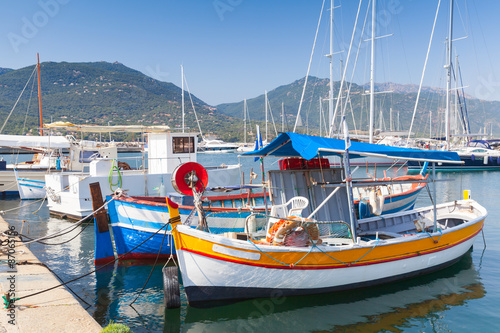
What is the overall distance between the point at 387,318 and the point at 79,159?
2256cm

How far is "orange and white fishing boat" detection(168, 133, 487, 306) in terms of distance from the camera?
26.2 ft

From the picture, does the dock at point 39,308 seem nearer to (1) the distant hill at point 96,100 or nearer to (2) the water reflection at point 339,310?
(2) the water reflection at point 339,310

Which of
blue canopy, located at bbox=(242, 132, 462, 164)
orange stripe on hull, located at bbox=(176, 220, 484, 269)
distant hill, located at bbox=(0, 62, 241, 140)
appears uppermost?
distant hill, located at bbox=(0, 62, 241, 140)

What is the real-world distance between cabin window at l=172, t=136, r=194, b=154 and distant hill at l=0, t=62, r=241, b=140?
106 m

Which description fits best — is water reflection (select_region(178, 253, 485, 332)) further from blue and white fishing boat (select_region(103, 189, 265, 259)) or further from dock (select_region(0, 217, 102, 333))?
blue and white fishing boat (select_region(103, 189, 265, 259))

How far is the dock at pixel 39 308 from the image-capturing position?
5.95m

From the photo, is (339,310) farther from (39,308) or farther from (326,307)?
(39,308)

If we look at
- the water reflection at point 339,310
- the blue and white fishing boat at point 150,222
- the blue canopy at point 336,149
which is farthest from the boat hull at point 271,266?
the blue and white fishing boat at point 150,222

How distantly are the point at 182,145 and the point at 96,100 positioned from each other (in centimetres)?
13554

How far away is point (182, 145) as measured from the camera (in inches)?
762

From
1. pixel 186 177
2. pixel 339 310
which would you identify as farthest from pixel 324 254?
pixel 186 177

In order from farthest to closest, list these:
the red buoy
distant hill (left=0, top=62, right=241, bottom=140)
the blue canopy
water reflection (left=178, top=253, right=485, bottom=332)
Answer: distant hill (left=0, top=62, right=241, bottom=140)
the red buoy
the blue canopy
water reflection (left=178, top=253, right=485, bottom=332)

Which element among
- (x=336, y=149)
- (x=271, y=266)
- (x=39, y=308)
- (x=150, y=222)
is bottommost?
(x=39, y=308)

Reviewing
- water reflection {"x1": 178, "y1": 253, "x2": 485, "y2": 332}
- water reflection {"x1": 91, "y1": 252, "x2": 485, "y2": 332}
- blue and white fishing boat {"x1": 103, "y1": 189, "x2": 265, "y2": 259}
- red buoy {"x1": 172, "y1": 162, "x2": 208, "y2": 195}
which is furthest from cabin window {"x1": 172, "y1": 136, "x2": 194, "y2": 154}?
water reflection {"x1": 178, "y1": 253, "x2": 485, "y2": 332}
